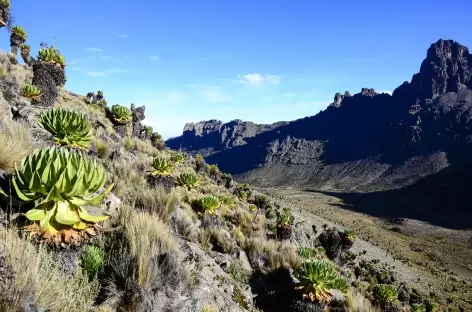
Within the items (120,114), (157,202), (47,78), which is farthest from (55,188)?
(120,114)

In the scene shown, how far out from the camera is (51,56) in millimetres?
12578

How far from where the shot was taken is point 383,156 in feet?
344

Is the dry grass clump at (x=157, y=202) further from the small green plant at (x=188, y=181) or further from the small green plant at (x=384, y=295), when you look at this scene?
the small green plant at (x=384, y=295)

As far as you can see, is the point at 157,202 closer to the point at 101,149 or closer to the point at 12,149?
the point at 12,149

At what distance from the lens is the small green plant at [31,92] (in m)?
11.9

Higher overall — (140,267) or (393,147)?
(393,147)

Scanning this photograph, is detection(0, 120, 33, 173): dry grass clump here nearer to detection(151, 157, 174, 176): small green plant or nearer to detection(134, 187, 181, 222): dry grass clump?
detection(134, 187, 181, 222): dry grass clump

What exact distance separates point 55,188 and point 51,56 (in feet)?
34.5

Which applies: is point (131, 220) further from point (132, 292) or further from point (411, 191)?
point (411, 191)

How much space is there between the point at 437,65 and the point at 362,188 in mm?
58282

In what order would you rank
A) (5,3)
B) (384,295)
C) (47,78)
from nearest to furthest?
(47,78) < (384,295) < (5,3)

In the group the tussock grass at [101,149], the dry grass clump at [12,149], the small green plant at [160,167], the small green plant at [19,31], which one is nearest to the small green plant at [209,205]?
the small green plant at [160,167]

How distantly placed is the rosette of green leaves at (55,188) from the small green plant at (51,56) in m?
9.79

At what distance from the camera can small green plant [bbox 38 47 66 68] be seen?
40.7ft
